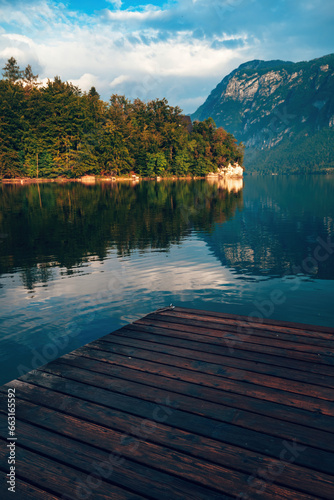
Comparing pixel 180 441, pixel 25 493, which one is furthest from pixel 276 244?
pixel 25 493

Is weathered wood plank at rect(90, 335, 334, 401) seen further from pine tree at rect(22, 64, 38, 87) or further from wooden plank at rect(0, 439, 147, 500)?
pine tree at rect(22, 64, 38, 87)

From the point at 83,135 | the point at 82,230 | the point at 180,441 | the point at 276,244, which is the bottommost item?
the point at 276,244

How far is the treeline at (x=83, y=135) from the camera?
9106 centimetres

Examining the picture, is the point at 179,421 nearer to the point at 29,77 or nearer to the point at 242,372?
the point at 242,372

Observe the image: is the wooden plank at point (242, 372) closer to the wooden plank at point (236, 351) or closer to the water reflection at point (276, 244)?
the wooden plank at point (236, 351)

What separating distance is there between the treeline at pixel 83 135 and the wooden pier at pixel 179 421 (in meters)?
95.5

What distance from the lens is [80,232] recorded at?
22.1 m

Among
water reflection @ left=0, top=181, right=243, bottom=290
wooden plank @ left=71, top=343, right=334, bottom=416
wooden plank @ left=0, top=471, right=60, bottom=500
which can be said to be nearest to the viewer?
wooden plank @ left=0, top=471, right=60, bottom=500

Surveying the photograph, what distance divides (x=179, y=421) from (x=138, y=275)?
31.0 feet

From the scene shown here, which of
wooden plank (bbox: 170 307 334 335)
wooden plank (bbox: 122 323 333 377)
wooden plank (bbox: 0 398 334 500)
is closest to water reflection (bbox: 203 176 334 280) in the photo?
wooden plank (bbox: 170 307 334 335)

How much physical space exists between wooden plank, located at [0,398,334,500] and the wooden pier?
1 cm

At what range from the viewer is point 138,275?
1326 centimetres

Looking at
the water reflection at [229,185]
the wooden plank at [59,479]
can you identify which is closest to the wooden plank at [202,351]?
the wooden plank at [59,479]

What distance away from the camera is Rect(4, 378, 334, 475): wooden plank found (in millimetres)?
3372
